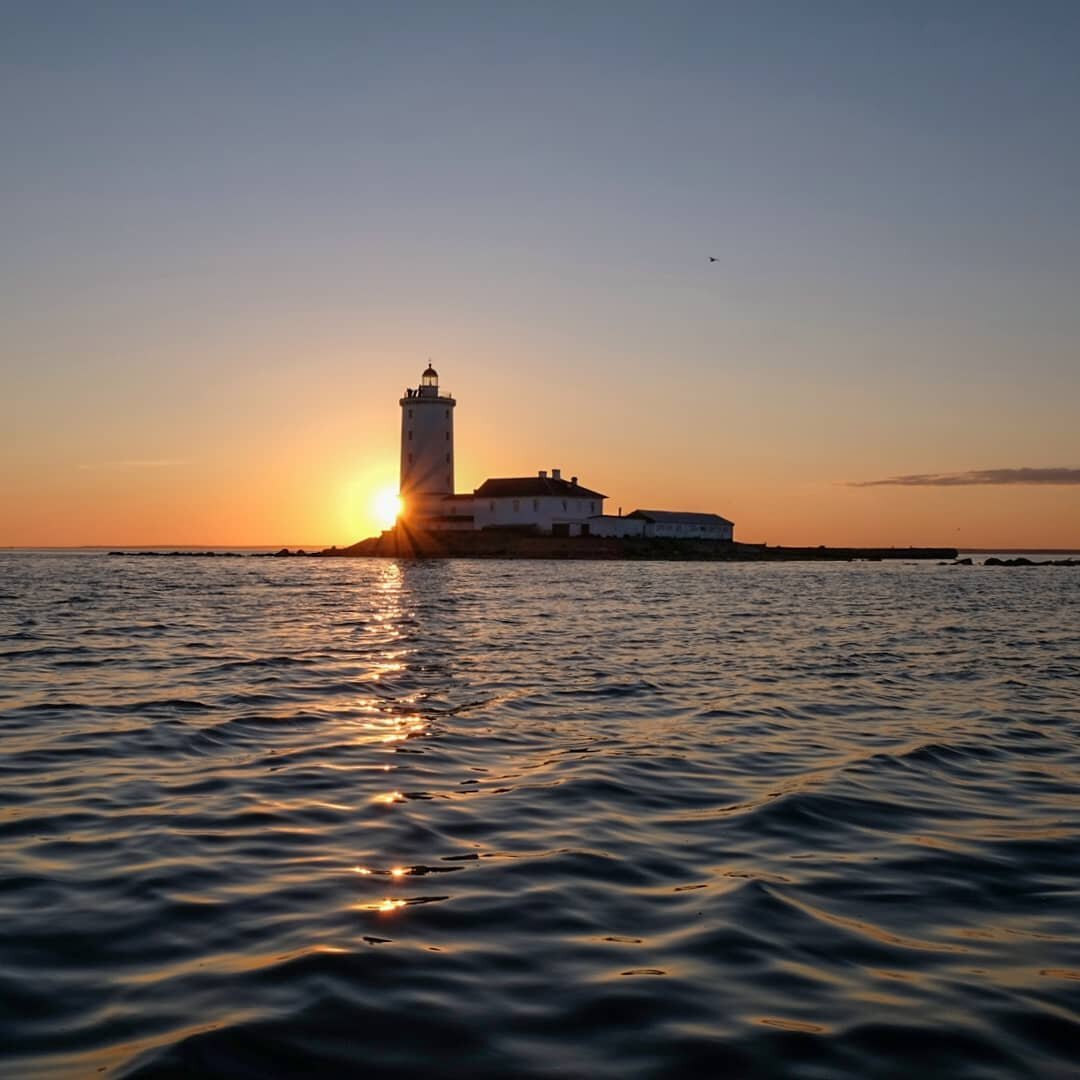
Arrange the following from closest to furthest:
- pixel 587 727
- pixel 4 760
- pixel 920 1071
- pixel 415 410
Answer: pixel 920 1071
pixel 4 760
pixel 587 727
pixel 415 410

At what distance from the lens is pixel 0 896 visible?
6.37 meters

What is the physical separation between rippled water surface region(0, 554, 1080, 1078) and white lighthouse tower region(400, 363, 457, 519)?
84638 millimetres

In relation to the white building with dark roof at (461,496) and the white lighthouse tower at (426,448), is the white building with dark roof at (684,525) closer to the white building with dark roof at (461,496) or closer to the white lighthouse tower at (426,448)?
the white building with dark roof at (461,496)

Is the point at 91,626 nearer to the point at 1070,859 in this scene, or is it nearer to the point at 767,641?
the point at 767,641

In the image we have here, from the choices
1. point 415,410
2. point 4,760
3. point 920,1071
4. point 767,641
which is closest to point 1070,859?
point 920,1071

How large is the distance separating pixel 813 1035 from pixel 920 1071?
46 cm

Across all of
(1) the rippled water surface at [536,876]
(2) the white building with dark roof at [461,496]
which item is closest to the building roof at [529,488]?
(2) the white building with dark roof at [461,496]

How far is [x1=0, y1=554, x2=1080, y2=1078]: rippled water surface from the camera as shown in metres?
4.60

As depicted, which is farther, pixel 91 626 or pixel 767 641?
pixel 91 626

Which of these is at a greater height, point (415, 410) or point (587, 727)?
point (415, 410)

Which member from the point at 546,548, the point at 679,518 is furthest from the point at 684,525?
the point at 546,548

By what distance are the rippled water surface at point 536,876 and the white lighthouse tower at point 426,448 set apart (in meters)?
84.6

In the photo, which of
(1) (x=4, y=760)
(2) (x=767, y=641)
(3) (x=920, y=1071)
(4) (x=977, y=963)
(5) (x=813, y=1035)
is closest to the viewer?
(3) (x=920, y=1071)

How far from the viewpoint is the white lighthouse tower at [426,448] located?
101 metres
